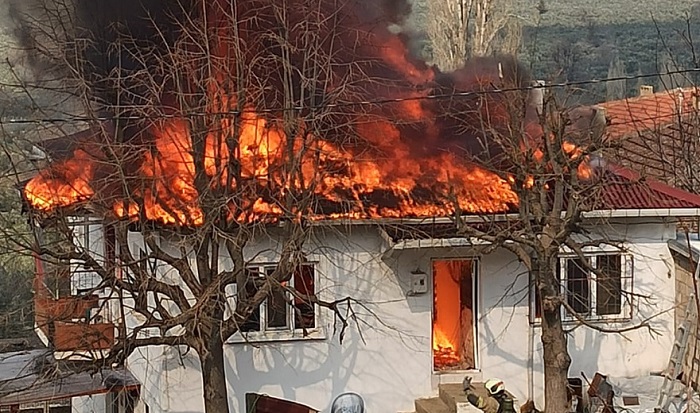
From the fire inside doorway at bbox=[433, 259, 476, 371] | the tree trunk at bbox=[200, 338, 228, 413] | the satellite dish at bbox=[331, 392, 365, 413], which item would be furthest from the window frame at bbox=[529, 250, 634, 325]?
the tree trunk at bbox=[200, 338, 228, 413]

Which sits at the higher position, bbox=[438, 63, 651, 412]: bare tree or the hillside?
the hillside

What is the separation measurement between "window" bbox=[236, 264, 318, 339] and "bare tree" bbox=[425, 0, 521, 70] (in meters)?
19.3

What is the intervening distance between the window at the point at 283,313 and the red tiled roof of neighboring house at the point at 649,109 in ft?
46.1

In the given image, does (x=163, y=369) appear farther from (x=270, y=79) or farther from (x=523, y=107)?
Result: (x=523, y=107)

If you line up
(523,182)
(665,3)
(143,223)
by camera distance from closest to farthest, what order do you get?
(143,223)
(523,182)
(665,3)

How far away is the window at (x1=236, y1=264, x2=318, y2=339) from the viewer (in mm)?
14430

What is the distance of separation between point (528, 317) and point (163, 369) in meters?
5.95

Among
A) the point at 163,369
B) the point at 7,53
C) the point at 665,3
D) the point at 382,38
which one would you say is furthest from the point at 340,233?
the point at 665,3

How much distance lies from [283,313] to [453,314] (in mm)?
3296

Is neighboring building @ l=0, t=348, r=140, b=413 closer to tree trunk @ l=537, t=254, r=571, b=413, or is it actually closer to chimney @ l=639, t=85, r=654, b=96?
tree trunk @ l=537, t=254, r=571, b=413

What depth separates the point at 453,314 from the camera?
A: 53.3ft

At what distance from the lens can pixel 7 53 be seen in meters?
17.4

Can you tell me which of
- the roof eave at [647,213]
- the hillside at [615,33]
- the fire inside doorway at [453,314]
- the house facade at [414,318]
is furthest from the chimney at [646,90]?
the fire inside doorway at [453,314]

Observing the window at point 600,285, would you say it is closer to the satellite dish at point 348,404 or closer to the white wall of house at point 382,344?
the white wall of house at point 382,344
